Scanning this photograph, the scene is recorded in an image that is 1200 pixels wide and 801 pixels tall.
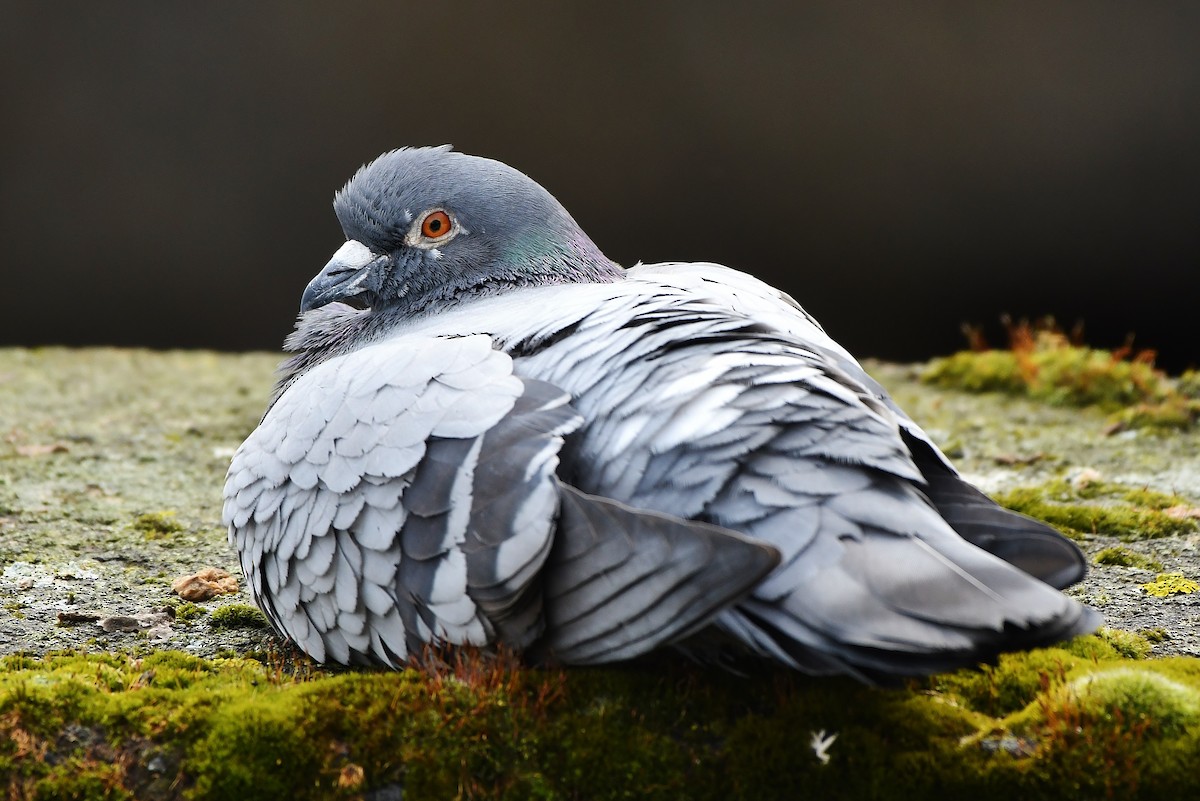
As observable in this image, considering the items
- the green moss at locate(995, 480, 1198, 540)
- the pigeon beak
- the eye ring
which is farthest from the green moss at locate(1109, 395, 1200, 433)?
the pigeon beak

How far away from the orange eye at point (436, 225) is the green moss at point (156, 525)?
5.25 feet

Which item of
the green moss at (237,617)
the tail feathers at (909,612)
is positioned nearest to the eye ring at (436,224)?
the green moss at (237,617)

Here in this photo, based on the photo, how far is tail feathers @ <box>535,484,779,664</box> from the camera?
2.38 meters

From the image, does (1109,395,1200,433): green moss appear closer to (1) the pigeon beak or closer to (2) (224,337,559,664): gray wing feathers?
(1) the pigeon beak

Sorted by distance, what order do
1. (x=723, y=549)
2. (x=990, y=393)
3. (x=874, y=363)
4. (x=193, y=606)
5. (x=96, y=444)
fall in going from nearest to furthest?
(x=723, y=549) → (x=193, y=606) → (x=96, y=444) → (x=990, y=393) → (x=874, y=363)

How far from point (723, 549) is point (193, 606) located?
6.35 feet

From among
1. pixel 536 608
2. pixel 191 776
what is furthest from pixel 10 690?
pixel 536 608

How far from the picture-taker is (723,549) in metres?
2.38

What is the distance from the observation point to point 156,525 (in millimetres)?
4516

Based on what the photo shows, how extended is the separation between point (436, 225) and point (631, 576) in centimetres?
160

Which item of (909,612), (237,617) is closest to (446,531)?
(909,612)

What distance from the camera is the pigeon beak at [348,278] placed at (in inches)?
148

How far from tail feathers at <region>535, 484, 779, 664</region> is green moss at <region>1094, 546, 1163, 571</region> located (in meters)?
2.21

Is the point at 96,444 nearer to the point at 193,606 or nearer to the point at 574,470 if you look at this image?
the point at 193,606
